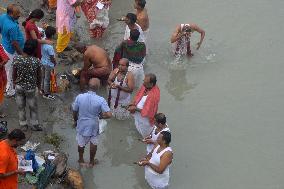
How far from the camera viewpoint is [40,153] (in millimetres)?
8695

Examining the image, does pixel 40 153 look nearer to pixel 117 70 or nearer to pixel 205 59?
pixel 117 70

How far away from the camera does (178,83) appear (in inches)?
446

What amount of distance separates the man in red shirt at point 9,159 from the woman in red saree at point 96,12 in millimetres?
5718

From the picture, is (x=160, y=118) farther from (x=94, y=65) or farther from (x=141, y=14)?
(x=141, y=14)

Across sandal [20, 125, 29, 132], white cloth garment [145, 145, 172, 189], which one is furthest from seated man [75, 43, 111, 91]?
white cloth garment [145, 145, 172, 189]

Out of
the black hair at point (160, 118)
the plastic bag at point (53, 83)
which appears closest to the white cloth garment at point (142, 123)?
the black hair at point (160, 118)

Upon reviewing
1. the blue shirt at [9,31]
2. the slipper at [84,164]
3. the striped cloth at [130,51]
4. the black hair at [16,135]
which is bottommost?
the slipper at [84,164]

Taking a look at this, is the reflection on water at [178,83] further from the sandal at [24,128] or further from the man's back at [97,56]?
the sandal at [24,128]

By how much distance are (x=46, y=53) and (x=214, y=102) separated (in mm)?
3744

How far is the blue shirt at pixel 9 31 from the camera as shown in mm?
8969

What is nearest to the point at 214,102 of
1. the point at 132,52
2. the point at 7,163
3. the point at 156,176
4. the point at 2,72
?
the point at 132,52

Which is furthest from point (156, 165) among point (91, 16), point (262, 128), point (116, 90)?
point (91, 16)

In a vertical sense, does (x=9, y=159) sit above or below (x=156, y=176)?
above

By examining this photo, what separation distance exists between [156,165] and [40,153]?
2212 millimetres
